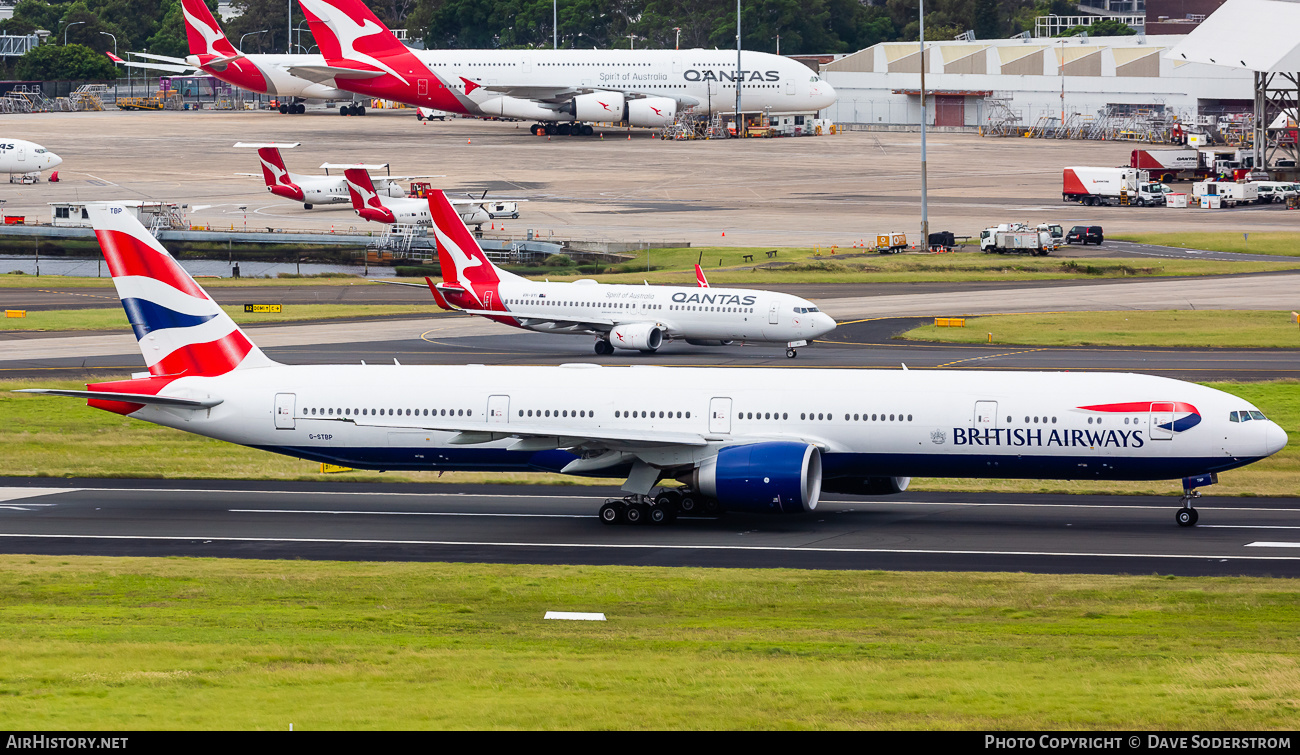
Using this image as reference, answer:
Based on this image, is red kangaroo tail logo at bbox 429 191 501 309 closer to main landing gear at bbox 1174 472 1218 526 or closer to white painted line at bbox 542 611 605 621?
main landing gear at bbox 1174 472 1218 526

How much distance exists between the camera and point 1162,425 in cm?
3481

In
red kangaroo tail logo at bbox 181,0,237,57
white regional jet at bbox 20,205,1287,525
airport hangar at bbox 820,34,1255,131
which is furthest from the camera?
airport hangar at bbox 820,34,1255,131

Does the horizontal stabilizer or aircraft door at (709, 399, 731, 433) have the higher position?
the horizontal stabilizer

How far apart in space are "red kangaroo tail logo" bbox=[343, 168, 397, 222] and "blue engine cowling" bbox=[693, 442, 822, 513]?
79.3 meters

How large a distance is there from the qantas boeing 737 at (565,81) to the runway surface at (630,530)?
12303cm

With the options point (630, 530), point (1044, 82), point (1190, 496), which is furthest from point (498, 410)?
point (1044, 82)

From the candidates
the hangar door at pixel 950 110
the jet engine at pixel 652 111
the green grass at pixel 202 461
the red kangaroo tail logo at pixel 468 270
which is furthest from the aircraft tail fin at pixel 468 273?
the hangar door at pixel 950 110

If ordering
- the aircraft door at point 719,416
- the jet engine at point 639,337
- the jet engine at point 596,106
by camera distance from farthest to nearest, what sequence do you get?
the jet engine at point 596,106 → the jet engine at point 639,337 → the aircraft door at point 719,416

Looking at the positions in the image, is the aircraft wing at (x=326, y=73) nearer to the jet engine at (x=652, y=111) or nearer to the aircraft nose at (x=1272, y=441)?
the jet engine at (x=652, y=111)

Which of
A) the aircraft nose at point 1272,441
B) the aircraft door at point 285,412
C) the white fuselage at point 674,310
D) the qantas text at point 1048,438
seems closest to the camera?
the aircraft nose at point 1272,441

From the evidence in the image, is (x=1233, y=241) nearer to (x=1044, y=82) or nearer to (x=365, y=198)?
(x=365, y=198)

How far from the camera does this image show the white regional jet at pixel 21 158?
139 metres

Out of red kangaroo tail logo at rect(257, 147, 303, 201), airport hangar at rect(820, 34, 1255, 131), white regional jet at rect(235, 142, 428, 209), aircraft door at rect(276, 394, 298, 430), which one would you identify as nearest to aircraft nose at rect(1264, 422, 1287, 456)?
aircraft door at rect(276, 394, 298, 430)

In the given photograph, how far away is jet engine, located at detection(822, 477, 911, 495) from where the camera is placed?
124 ft
